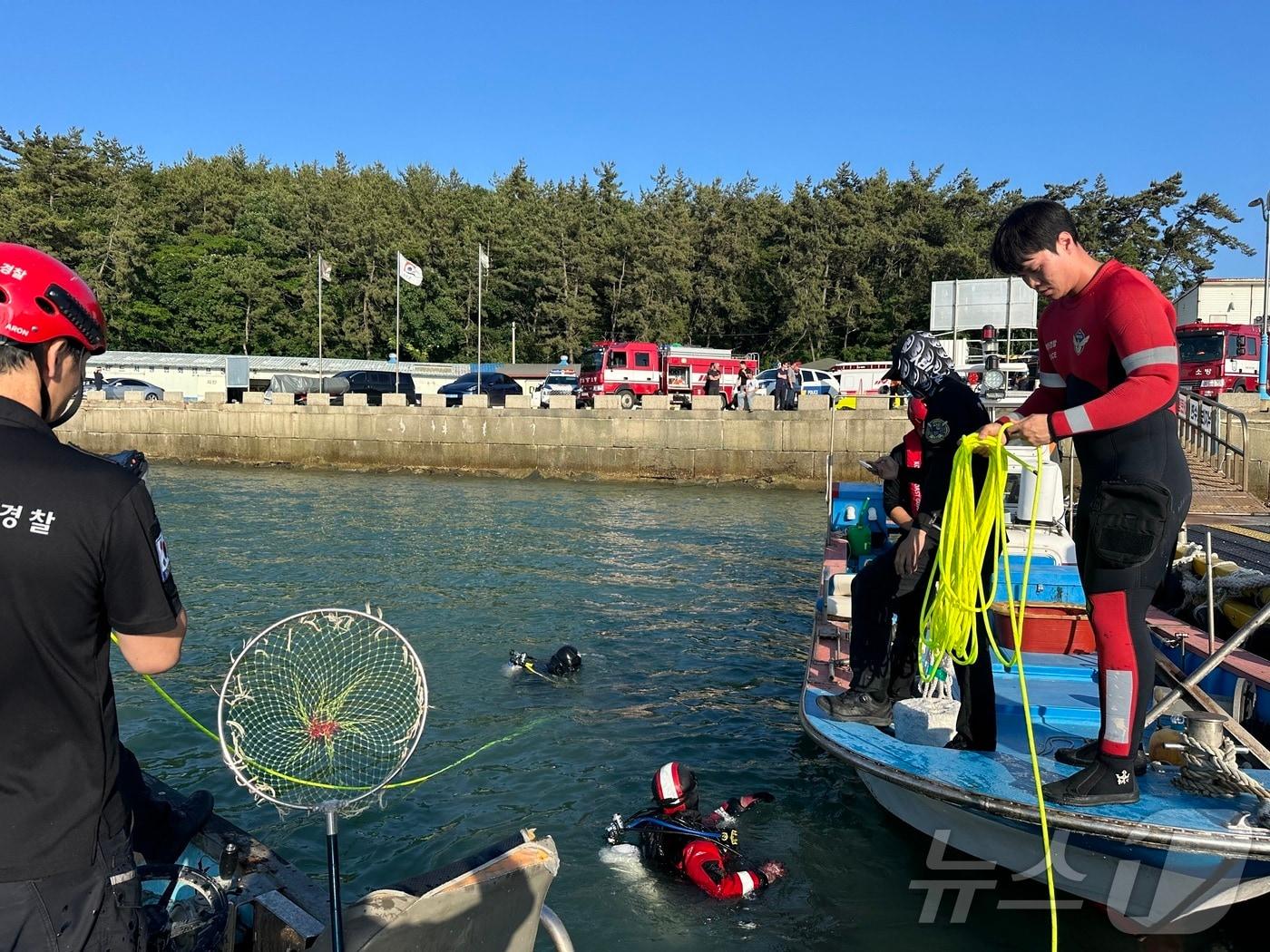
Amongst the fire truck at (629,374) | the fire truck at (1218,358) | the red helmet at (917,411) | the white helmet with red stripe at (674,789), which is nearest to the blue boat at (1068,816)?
the white helmet with red stripe at (674,789)

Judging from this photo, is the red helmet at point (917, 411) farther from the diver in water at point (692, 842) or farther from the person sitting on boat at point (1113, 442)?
the diver in water at point (692, 842)

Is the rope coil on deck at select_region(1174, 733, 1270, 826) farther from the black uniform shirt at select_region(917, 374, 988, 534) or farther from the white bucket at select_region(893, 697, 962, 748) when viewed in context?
the black uniform shirt at select_region(917, 374, 988, 534)

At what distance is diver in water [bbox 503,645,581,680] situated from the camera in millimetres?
8953

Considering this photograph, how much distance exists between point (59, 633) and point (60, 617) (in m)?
0.04

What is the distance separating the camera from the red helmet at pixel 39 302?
1.95 metres

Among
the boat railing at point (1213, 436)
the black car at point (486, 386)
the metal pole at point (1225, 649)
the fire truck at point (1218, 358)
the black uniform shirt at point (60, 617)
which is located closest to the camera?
the black uniform shirt at point (60, 617)

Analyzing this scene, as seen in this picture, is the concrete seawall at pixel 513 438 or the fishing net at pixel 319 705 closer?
the fishing net at pixel 319 705

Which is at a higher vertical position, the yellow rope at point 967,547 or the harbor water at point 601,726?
the yellow rope at point 967,547

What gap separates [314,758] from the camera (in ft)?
13.1

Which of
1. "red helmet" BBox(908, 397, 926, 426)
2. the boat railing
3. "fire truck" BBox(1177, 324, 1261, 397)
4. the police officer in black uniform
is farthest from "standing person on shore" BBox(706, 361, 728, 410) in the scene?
the police officer in black uniform

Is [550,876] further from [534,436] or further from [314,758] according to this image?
[534,436]

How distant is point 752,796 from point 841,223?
169 ft

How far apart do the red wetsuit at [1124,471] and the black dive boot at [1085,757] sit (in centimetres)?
23

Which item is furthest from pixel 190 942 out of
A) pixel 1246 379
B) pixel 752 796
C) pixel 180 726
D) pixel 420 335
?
pixel 420 335
